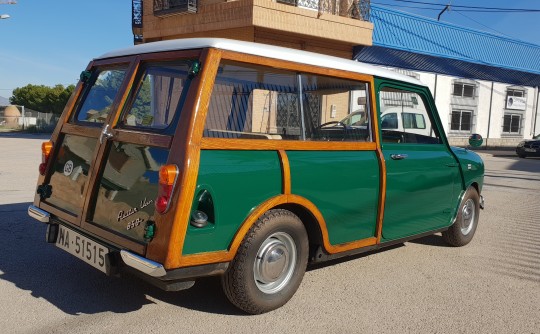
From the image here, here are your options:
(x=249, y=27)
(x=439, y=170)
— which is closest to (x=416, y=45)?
(x=249, y=27)

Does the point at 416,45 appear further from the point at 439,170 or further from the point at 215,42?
the point at 215,42

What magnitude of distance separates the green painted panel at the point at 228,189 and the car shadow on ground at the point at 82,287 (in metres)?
0.77

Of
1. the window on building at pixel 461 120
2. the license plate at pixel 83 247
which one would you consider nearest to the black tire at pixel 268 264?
the license plate at pixel 83 247

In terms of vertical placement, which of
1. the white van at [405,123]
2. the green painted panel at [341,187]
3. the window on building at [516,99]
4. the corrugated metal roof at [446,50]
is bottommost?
the green painted panel at [341,187]

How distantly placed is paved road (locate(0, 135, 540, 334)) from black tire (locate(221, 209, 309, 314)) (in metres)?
0.14

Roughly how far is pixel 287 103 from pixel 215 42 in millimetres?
822

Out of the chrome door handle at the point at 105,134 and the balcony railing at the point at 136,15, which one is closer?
the chrome door handle at the point at 105,134

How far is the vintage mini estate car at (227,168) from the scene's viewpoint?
2904 millimetres

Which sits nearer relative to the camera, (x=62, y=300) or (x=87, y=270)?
(x=62, y=300)

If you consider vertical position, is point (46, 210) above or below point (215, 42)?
below

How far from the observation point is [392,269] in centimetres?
459

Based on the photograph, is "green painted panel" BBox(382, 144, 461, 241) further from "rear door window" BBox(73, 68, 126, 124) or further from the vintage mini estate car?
"rear door window" BBox(73, 68, 126, 124)

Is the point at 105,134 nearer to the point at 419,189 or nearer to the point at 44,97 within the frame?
the point at 419,189

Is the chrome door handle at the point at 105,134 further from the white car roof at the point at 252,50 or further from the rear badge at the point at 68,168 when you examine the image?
the white car roof at the point at 252,50
